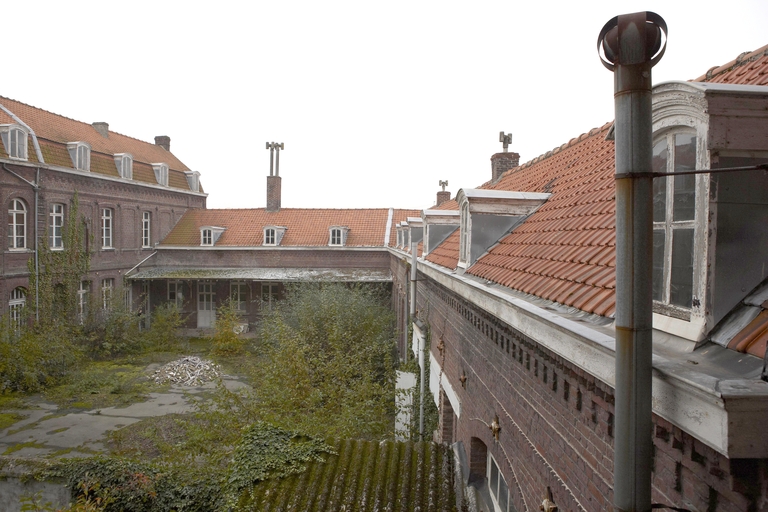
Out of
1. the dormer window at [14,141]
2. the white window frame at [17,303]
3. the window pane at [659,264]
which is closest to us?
the window pane at [659,264]

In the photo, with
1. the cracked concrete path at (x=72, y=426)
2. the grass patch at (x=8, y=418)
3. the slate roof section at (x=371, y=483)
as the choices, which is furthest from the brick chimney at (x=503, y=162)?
the grass patch at (x=8, y=418)

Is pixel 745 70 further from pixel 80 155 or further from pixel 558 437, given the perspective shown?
pixel 80 155

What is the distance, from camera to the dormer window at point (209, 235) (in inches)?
1090

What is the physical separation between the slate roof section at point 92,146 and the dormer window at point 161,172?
25 cm

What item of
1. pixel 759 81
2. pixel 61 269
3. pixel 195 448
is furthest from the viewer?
pixel 61 269

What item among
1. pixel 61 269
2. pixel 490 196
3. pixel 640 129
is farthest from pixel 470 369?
pixel 61 269

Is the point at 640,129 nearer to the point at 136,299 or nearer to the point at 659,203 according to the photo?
the point at 659,203

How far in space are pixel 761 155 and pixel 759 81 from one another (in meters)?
1.21

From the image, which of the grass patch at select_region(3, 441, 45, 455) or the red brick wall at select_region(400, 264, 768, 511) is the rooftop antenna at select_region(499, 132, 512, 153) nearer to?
the red brick wall at select_region(400, 264, 768, 511)

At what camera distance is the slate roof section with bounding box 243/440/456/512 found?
5.55 meters

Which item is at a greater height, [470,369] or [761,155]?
[761,155]

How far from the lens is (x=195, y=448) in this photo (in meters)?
9.30

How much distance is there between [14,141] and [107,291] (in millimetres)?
7476

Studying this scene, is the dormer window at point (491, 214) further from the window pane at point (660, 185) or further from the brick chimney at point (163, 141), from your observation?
the brick chimney at point (163, 141)
